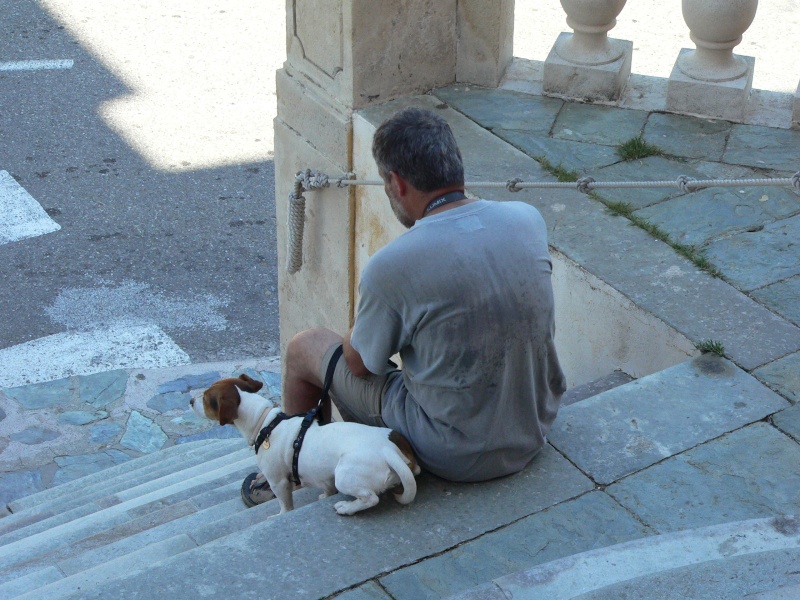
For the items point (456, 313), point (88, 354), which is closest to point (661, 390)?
point (456, 313)

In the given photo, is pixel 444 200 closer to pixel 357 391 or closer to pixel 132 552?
pixel 357 391

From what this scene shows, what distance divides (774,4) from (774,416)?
A: 663 centimetres

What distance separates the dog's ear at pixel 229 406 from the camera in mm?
3072

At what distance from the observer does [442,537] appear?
98.2 inches

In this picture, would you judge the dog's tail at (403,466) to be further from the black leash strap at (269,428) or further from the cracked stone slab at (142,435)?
the cracked stone slab at (142,435)

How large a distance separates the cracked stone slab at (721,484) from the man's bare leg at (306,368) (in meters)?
0.95

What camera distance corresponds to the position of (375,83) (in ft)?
13.8

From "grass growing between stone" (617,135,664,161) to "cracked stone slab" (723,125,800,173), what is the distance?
27 cm

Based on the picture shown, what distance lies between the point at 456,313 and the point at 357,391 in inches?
21.6

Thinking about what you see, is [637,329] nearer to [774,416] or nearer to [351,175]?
[774,416]

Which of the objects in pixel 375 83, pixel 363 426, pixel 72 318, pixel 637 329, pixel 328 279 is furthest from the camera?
pixel 72 318

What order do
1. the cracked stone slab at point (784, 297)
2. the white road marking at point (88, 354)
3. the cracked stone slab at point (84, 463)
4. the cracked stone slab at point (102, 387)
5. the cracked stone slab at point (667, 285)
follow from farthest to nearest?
the white road marking at point (88, 354) → the cracked stone slab at point (102, 387) → the cracked stone slab at point (84, 463) → the cracked stone slab at point (784, 297) → the cracked stone slab at point (667, 285)

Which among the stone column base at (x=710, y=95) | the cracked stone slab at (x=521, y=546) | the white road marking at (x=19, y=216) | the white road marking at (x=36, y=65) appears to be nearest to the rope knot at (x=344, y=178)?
the stone column base at (x=710, y=95)

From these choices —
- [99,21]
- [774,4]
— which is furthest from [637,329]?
[99,21]
